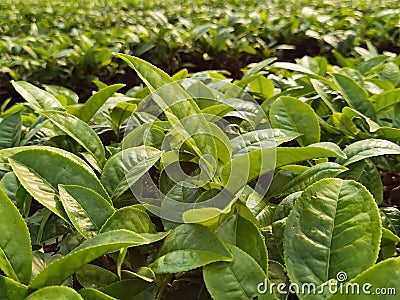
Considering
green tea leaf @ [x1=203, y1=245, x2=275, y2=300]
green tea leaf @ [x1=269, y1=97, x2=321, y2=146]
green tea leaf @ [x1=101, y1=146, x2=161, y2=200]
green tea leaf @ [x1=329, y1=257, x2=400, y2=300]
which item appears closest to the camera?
green tea leaf @ [x1=329, y1=257, x2=400, y2=300]

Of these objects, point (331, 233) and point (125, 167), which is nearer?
point (331, 233)

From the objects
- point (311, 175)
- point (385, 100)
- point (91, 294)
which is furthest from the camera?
point (385, 100)

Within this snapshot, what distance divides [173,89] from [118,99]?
60 centimetres

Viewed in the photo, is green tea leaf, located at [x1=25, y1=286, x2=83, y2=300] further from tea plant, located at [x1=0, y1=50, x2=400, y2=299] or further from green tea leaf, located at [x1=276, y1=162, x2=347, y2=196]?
green tea leaf, located at [x1=276, y1=162, x2=347, y2=196]

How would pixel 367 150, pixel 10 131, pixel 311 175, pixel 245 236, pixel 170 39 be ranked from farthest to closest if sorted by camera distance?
pixel 170 39, pixel 10 131, pixel 367 150, pixel 311 175, pixel 245 236

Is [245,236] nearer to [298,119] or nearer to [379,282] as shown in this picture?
[379,282]

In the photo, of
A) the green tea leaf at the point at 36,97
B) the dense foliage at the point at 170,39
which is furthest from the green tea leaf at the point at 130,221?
the dense foliage at the point at 170,39

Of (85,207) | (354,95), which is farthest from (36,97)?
(354,95)

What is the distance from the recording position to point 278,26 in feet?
14.4

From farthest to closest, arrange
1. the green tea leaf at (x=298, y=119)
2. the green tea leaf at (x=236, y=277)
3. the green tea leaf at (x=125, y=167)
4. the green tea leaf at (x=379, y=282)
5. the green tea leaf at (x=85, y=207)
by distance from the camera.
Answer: the green tea leaf at (x=298, y=119) → the green tea leaf at (x=125, y=167) → the green tea leaf at (x=85, y=207) → the green tea leaf at (x=236, y=277) → the green tea leaf at (x=379, y=282)

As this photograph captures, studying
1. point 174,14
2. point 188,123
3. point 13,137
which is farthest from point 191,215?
point 174,14

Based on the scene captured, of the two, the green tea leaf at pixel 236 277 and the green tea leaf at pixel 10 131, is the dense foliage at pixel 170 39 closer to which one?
the green tea leaf at pixel 10 131

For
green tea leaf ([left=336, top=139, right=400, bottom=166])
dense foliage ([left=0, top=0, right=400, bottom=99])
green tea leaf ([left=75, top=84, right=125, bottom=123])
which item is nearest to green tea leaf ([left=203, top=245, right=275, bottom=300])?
green tea leaf ([left=336, top=139, right=400, bottom=166])

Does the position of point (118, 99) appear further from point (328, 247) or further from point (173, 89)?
point (328, 247)
